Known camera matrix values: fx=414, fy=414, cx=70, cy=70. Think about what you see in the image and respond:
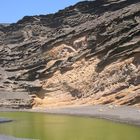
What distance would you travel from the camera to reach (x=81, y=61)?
7231cm

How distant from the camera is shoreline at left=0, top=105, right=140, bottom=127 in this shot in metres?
45.7

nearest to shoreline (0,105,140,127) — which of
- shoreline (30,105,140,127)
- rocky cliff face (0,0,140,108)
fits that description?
shoreline (30,105,140,127)

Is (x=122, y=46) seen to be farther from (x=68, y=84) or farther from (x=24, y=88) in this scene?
(x=24, y=88)

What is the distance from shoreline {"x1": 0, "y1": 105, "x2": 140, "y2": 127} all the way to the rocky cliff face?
1.84m

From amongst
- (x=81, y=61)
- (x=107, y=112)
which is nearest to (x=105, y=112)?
(x=107, y=112)

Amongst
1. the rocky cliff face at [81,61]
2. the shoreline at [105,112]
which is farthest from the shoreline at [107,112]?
the rocky cliff face at [81,61]

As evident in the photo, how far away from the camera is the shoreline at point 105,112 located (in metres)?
45.7

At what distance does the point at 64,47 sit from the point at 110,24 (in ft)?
36.9

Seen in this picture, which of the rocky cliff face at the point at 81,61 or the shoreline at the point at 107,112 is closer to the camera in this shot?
the shoreline at the point at 107,112

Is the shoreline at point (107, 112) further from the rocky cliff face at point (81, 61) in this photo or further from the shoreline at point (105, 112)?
the rocky cliff face at point (81, 61)

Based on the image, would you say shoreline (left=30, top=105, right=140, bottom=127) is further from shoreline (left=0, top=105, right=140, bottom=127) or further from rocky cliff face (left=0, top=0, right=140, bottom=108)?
rocky cliff face (left=0, top=0, right=140, bottom=108)

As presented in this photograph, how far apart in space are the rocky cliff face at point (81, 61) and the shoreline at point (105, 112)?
1840 mm

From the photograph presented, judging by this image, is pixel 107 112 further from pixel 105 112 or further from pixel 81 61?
pixel 81 61

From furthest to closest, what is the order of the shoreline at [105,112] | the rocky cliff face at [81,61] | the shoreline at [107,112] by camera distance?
the rocky cliff face at [81,61] < the shoreline at [105,112] < the shoreline at [107,112]
